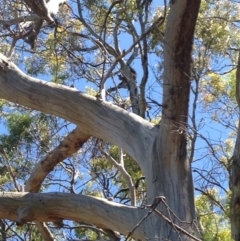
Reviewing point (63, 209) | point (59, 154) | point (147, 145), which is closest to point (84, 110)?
point (147, 145)

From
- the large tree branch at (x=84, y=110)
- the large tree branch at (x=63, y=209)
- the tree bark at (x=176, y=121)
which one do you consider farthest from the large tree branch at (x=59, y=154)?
the tree bark at (x=176, y=121)

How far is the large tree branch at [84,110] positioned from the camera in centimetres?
388

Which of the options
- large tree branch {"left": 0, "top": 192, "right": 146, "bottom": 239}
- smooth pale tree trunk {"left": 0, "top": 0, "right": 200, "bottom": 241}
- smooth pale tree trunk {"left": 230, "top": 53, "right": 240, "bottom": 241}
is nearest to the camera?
smooth pale tree trunk {"left": 230, "top": 53, "right": 240, "bottom": 241}

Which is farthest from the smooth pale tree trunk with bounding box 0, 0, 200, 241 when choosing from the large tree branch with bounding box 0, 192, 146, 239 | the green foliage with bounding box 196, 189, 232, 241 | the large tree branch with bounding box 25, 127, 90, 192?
the green foliage with bounding box 196, 189, 232, 241

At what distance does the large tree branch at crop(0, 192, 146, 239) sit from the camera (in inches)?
150

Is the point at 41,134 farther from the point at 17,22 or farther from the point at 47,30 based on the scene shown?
the point at 17,22

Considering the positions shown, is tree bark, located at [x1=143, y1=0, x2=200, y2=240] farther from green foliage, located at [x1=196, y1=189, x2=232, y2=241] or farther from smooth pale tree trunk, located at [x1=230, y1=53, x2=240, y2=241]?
green foliage, located at [x1=196, y1=189, x2=232, y2=241]

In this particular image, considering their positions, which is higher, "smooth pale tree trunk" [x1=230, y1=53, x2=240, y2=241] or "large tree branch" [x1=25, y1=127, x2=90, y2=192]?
"large tree branch" [x1=25, y1=127, x2=90, y2=192]

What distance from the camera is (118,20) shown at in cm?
713

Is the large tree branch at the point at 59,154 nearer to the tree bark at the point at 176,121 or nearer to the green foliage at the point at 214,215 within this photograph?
the tree bark at the point at 176,121

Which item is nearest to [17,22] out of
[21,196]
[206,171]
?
[21,196]

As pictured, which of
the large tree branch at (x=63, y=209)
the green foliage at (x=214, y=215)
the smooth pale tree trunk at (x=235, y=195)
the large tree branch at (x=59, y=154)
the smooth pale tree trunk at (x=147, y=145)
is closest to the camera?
the smooth pale tree trunk at (x=235, y=195)

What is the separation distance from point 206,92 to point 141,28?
5.14 feet

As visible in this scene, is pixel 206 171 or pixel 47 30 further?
pixel 47 30
